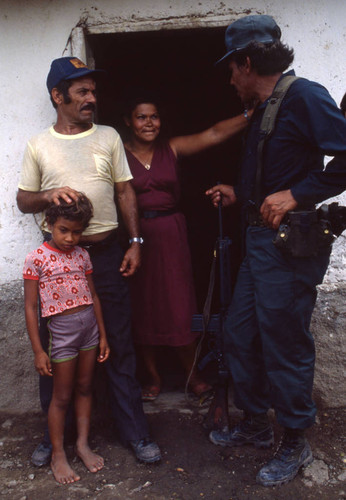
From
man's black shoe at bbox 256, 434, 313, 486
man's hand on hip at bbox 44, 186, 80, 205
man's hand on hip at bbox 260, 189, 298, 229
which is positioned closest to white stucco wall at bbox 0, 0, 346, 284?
man's hand on hip at bbox 44, 186, 80, 205

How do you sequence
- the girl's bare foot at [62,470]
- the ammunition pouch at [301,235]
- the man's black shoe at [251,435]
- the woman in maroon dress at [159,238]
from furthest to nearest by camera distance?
the woman in maroon dress at [159,238], the man's black shoe at [251,435], the girl's bare foot at [62,470], the ammunition pouch at [301,235]

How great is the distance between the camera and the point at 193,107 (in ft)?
18.0

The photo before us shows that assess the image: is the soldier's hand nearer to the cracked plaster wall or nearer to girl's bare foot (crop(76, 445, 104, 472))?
the cracked plaster wall

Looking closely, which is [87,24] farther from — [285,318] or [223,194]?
[285,318]

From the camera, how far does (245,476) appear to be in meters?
2.87

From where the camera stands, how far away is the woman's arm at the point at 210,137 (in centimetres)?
338

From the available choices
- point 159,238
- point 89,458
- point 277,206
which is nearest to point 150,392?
point 89,458

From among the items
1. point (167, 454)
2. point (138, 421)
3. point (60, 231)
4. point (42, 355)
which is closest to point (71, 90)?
point (60, 231)

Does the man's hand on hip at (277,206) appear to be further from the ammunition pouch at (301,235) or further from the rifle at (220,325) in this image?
the rifle at (220,325)

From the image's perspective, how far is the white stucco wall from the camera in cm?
331

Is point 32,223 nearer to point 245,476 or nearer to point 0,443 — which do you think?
point 0,443

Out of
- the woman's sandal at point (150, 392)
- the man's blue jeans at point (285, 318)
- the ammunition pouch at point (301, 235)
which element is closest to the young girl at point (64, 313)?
the woman's sandal at point (150, 392)

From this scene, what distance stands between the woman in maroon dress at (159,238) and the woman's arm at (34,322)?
992mm

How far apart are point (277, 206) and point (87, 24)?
1.75 m
